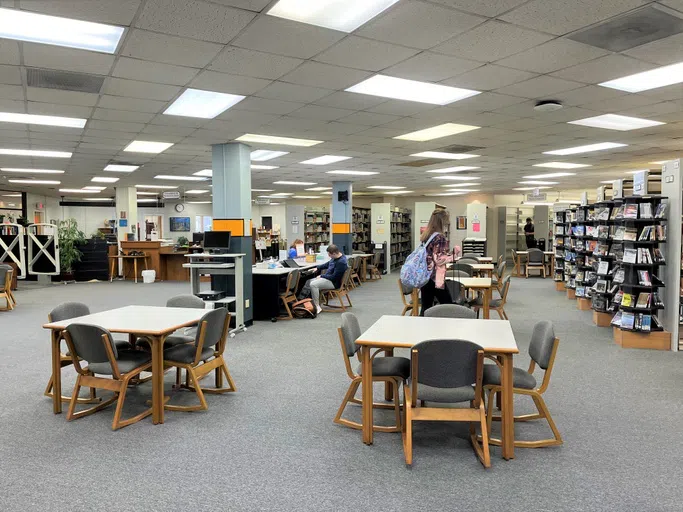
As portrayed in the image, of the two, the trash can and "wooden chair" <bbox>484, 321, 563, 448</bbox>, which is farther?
the trash can

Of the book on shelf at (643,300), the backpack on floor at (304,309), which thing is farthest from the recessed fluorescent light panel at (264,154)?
the book on shelf at (643,300)

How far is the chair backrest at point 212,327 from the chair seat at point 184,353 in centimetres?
7

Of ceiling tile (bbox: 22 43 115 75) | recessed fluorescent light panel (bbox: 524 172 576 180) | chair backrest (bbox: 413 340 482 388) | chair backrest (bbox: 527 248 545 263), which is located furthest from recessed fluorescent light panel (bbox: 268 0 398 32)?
chair backrest (bbox: 527 248 545 263)

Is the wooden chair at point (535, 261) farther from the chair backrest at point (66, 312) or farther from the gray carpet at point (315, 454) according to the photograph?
the chair backrest at point (66, 312)

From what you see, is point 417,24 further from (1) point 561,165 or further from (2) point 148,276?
(2) point 148,276

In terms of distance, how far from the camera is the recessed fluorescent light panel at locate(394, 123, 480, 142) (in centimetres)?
715

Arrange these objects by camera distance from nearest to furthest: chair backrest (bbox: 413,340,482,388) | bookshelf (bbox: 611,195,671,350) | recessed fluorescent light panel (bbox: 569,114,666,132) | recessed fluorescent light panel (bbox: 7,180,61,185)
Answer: chair backrest (bbox: 413,340,482,388) → bookshelf (bbox: 611,195,671,350) → recessed fluorescent light panel (bbox: 569,114,666,132) → recessed fluorescent light panel (bbox: 7,180,61,185)

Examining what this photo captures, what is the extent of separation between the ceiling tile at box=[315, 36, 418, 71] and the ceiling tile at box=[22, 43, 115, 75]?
184 centimetres

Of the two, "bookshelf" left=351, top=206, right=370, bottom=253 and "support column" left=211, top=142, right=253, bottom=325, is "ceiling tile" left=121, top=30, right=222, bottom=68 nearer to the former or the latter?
"support column" left=211, top=142, right=253, bottom=325

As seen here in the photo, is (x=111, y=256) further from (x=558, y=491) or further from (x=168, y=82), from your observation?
(x=558, y=491)

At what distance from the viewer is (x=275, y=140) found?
7969mm

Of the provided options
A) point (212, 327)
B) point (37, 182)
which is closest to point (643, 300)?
point (212, 327)

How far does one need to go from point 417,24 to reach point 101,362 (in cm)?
342

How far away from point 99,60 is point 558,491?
4661 mm
